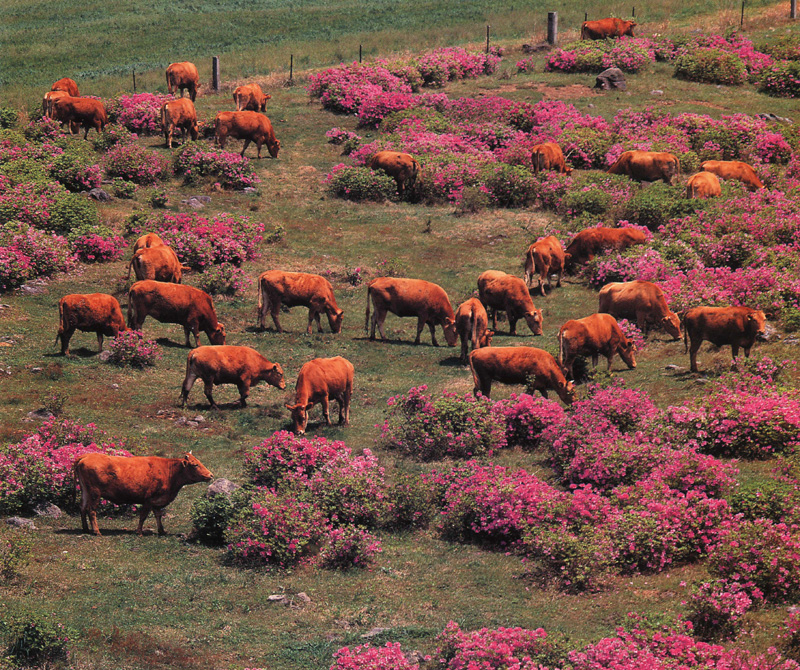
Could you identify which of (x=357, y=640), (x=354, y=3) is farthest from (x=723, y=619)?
(x=354, y=3)

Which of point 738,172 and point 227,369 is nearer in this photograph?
point 227,369

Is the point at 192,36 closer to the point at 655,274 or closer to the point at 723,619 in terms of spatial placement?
the point at 655,274

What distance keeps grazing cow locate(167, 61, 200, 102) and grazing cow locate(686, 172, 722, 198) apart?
24.0 m

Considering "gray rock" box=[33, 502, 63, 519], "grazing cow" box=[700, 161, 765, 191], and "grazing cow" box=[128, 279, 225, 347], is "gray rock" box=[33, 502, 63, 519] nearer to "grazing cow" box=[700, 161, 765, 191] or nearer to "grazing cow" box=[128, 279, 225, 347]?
"grazing cow" box=[128, 279, 225, 347]

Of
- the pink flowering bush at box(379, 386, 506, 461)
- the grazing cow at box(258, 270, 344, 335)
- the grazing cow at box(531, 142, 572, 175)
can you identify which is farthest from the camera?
the grazing cow at box(531, 142, 572, 175)

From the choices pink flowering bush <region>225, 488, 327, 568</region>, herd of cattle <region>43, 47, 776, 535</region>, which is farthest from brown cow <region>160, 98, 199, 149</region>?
pink flowering bush <region>225, 488, 327, 568</region>

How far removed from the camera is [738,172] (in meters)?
36.9

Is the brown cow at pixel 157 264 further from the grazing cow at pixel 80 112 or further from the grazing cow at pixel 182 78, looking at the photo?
the grazing cow at pixel 182 78

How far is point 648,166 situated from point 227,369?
70.4 ft

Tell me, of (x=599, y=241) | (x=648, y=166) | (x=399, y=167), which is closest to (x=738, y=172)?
(x=648, y=166)

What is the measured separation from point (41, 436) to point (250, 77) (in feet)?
127

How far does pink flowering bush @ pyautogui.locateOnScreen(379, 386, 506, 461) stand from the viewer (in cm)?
2070

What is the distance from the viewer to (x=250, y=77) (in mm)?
54781

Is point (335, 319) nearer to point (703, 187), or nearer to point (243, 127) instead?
point (703, 187)
